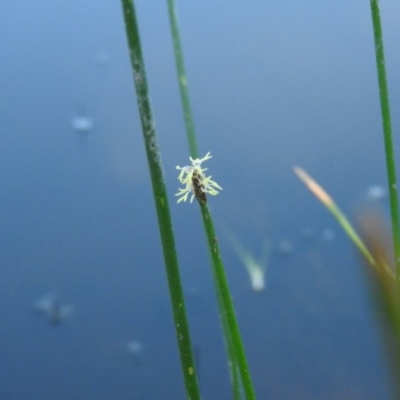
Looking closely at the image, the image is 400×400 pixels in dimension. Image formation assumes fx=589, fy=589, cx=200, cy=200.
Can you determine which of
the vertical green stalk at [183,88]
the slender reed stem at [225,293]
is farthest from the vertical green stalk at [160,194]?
the vertical green stalk at [183,88]

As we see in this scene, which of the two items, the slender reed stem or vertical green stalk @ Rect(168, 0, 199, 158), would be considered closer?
the slender reed stem

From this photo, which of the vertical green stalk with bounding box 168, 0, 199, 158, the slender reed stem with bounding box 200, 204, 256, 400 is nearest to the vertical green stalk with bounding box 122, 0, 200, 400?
the slender reed stem with bounding box 200, 204, 256, 400

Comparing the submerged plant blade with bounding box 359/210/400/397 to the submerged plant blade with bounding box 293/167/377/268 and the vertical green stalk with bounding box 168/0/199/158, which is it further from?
the vertical green stalk with bounding box 168/0/199/158

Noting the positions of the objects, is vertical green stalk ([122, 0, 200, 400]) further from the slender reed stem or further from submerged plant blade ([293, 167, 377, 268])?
submerged plant blade ([293, 167, 377, 268])

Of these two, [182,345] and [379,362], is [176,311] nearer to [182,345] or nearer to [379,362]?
[182,345]

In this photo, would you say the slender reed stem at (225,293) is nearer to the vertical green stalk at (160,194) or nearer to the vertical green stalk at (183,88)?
the vertical green stalk at (160,194)

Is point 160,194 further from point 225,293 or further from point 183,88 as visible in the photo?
point 183,88

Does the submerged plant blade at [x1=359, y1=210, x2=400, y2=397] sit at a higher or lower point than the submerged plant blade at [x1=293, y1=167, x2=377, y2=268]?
lower

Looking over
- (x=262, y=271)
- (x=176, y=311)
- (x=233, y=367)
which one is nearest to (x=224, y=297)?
(x=176, y=311)

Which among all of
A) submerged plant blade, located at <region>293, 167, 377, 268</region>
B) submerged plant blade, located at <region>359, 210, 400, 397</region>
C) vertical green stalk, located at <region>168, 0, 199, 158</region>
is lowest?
submerged plant blade, located at <region>359, 210, 400, 397</region>
